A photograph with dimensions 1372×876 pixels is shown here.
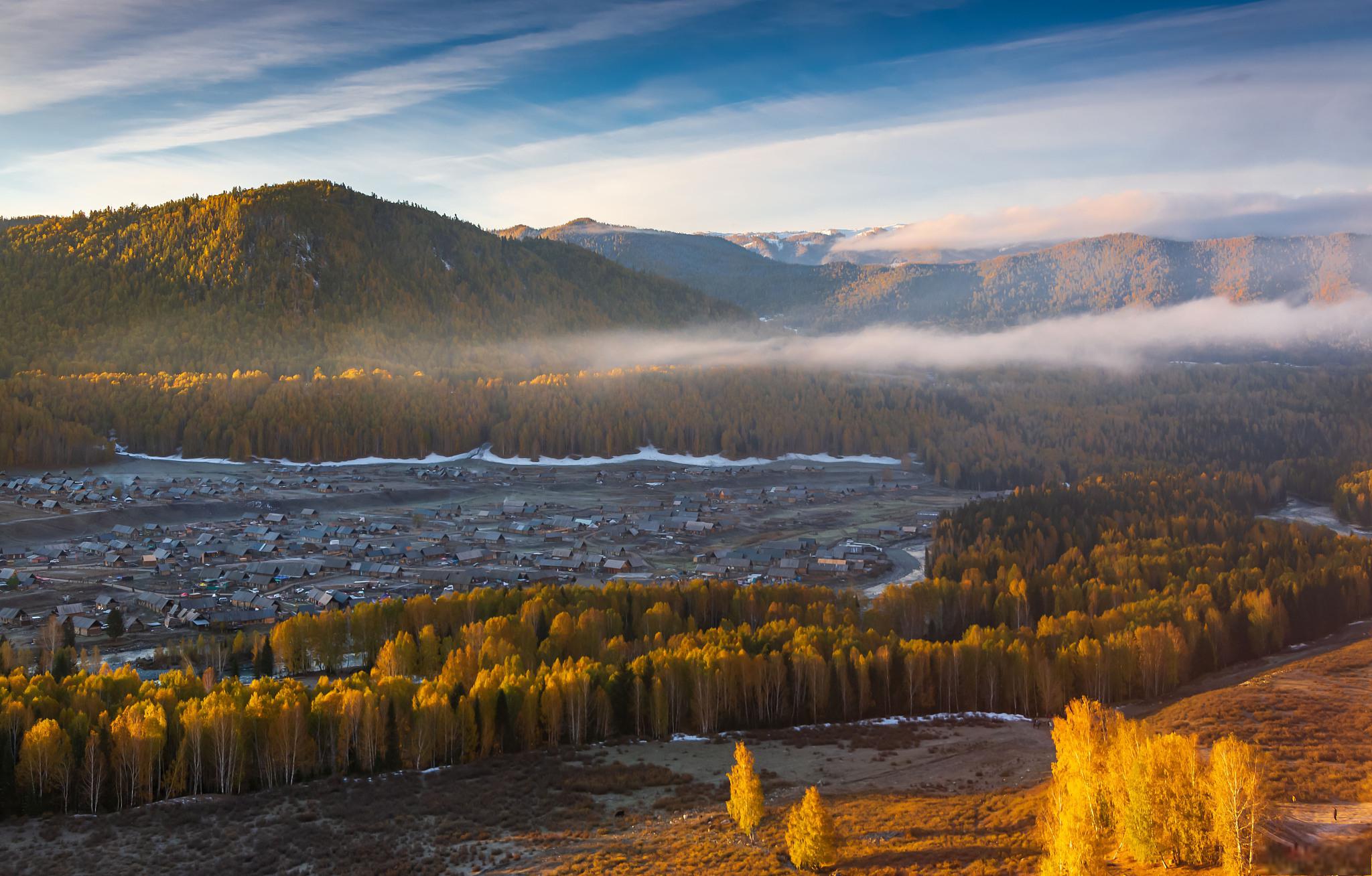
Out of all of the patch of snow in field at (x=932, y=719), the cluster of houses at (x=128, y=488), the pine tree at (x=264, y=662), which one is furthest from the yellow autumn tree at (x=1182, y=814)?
the cluster of houses at (x=128, y=488)

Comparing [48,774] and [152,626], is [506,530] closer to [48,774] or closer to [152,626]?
[152,626]

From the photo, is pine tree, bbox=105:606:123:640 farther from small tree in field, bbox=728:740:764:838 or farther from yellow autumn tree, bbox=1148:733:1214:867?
yellow autumn tree, bbox=1148:733:1214:867

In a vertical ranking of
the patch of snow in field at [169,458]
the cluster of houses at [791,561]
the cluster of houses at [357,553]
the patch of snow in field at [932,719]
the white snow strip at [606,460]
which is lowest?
the patch of snow in field at [932,719]

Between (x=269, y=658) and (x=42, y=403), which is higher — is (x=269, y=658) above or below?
below

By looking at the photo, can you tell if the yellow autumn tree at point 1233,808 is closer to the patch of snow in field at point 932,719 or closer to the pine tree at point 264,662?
the patch of snow in field at point 932,719

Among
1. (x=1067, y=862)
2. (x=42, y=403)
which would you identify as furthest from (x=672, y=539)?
(x=42, y=403)

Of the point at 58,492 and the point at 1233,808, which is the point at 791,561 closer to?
the point at 1233,808

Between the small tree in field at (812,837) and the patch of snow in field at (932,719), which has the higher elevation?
the small tree in field at (812,837)

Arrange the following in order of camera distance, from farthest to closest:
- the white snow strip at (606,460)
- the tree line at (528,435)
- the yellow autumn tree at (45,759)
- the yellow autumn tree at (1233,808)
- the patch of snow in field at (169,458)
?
the white snow strip at (606,460), the patch of snow in field at (169,458), the tree line at (528,435), the yellow autumn tree at (45,759), the yellow autumn tree at (1233,808)
